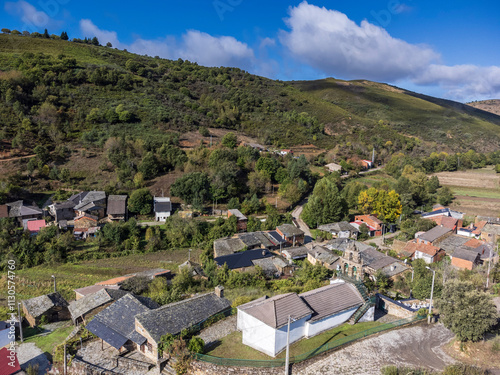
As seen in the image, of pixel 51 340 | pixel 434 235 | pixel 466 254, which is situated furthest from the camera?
pixel 434 235

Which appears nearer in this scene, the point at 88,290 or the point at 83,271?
the point at 88,290

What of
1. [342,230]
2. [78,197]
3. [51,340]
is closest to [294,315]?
[51,340]

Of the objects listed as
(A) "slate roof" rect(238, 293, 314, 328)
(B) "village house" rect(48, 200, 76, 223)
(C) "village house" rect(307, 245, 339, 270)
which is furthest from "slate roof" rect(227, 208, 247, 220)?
(A) "slate roof" rect(238, 293, 314, 328)

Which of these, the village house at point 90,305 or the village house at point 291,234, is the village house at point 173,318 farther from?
the village house at point 291,234

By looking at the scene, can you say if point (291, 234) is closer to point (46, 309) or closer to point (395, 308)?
point (395, 308)

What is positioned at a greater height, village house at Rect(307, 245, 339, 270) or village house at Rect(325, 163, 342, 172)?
village house at Rect(325, 163, 342, 172)

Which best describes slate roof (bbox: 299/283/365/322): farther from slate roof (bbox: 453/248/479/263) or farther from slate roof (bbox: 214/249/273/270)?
slate roof (bbox: 453/248/479/263)

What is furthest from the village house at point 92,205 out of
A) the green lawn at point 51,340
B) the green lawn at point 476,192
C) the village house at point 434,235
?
the green lawn at point 476,192

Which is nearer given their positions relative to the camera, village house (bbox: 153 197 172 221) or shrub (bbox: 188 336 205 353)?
shrub (bbox: 188 336 205 353)
